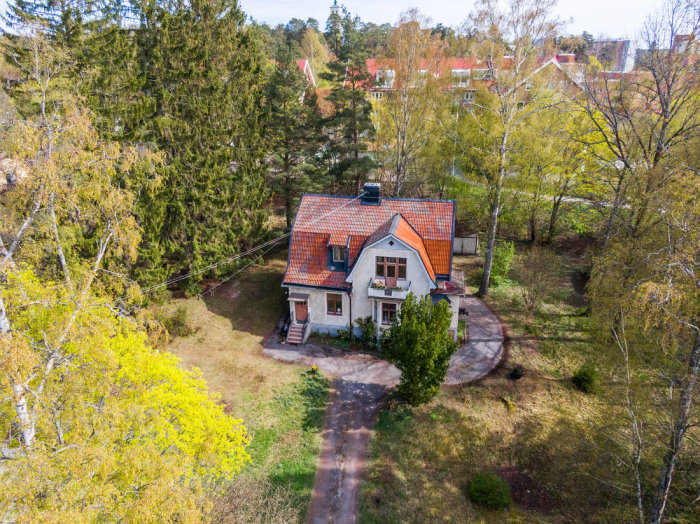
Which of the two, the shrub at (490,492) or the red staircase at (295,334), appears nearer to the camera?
the shrub at (490,492)

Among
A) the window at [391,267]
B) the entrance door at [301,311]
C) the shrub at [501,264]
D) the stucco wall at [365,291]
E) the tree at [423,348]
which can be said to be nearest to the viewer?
the tree at [423,348]

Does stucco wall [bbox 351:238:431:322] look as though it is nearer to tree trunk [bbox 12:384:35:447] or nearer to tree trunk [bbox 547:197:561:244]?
tree trunk [bbox 12:384:35:447]

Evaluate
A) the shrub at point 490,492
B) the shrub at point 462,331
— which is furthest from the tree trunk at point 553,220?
the shrub at point 490,492

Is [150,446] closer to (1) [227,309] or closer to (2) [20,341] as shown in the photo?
(2) [20,341]

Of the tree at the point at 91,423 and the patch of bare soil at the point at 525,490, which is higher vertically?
the tree at the point at 91,423

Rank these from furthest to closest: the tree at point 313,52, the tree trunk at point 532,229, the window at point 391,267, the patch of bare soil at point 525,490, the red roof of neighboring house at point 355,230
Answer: the tree at point 313,52 → the tree trunk at point 532,229 → the red roof of neighboring house at point 355,230 → the window at point 391,267 → the patch of bare soil at point 525,490

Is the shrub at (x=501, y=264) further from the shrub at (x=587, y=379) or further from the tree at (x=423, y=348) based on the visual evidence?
the tree at (x=423, y=348)

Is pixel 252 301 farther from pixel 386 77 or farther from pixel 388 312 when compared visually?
pixel 386 77

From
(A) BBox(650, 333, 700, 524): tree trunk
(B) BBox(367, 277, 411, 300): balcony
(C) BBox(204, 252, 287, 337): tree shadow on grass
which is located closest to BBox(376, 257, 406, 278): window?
(B) BBox(367, 277, 411, 300): balcony
